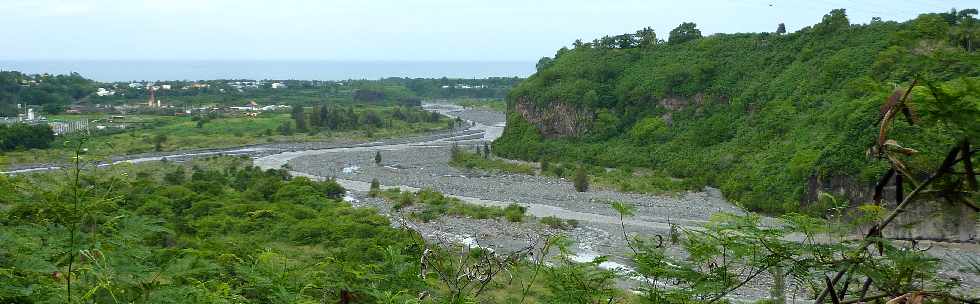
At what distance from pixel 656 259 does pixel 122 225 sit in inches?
109

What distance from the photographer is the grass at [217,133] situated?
5459 cm

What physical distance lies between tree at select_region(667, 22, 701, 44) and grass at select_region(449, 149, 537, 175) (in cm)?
1798

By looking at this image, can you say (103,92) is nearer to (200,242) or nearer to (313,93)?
(313,93)

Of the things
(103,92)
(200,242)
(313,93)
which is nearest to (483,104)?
(313,93)

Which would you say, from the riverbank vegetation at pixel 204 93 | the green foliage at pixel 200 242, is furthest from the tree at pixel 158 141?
the riverbank vegetation at pixel 204 93

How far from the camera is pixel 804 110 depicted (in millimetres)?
37906

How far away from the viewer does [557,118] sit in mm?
54438

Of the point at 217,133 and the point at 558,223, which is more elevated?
the point at 217,133

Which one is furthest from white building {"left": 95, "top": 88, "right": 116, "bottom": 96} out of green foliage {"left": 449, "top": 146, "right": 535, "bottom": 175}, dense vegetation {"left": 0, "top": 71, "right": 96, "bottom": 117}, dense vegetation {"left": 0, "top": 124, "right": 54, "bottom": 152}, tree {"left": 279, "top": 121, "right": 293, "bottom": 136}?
green foliage {"left": 449, "top": 146, "right": 535, "bottom": 175}

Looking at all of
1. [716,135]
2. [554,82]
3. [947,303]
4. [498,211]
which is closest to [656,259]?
[947,303]

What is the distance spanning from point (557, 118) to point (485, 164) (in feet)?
35.6

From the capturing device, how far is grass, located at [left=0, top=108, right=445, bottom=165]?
179 feet

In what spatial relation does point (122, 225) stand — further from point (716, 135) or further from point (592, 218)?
point (716, 135)

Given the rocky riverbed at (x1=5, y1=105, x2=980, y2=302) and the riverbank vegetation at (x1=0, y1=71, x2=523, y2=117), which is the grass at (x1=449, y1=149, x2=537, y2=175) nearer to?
the rocky riverbed at (x1=5, y1=105, x2=980, y2=302)
